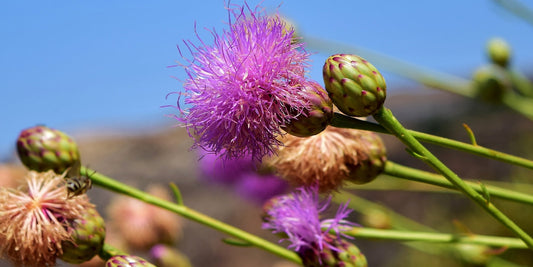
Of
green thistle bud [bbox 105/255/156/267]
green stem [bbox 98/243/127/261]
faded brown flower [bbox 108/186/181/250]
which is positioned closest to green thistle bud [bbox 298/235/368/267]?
green thistle bud [bbox 105/255/156/267]

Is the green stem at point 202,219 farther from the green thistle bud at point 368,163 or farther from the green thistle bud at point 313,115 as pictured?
the green thistle bud at point 313,115

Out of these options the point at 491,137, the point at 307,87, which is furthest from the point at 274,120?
the point at 491,137

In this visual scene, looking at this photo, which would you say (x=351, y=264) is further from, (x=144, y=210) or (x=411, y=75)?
(x=144, y=210)

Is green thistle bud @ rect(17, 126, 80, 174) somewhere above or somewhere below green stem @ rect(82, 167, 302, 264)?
above

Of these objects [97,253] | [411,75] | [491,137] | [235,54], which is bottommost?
[491,137]

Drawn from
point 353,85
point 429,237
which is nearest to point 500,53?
point 429,237

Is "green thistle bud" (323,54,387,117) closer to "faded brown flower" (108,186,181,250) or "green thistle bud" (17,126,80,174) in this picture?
"green thistle bud" (17,126,80,174)

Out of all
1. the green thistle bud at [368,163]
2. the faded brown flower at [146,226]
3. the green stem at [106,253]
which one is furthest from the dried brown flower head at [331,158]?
the faded brown flower at [146,226]
